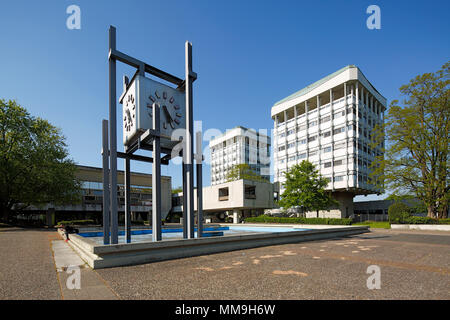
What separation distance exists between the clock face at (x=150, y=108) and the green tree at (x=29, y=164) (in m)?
26.5

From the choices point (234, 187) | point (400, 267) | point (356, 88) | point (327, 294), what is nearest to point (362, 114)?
point (356, 88)

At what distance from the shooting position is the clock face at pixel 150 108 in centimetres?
1054

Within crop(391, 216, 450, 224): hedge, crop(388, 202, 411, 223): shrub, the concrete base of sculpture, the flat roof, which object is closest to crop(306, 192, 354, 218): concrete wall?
crop(388, 202, 411, 223): shrub

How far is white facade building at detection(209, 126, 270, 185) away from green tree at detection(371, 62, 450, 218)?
62.1 m

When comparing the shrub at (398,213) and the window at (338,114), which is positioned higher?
the window at (338,114)

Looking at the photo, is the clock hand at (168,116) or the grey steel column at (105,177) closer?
the grey steel column at (105,177)

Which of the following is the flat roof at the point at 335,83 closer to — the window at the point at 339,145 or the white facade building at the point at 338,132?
the white facade building at the point at 338,132

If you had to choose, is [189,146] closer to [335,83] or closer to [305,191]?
[305,191]

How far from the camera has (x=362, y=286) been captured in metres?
5.55

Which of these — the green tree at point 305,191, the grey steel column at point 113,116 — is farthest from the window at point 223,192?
the grey steel column at point 113,116

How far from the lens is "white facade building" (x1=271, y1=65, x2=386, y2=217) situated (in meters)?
46.2

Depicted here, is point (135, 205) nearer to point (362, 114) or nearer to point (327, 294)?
point (362, 114)

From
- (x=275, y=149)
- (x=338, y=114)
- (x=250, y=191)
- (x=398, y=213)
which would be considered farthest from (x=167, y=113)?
(x=275, y=149)
